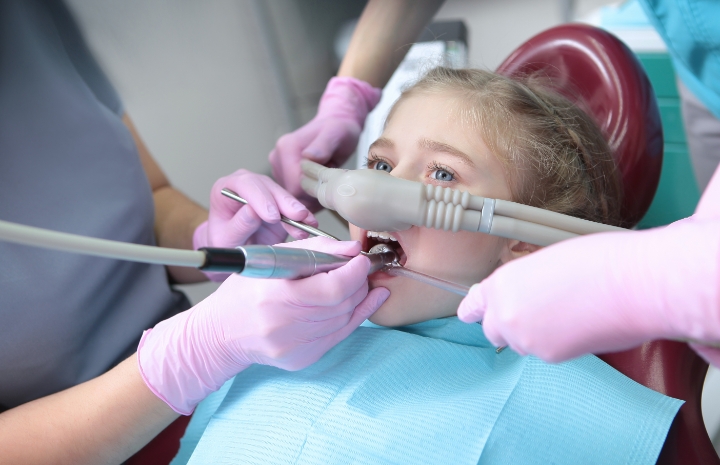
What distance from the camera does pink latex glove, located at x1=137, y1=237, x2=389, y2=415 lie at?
0.81m

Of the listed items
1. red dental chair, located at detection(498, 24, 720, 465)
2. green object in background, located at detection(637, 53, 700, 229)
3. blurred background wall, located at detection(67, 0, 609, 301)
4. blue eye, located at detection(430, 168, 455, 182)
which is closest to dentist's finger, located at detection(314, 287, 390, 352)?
blue eye, located at detection(430, 168, 455, 182)

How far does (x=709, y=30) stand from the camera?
1.09 meters

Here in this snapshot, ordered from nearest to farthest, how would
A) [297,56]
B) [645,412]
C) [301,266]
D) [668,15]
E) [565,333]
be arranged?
1. [565,333]
2. [301,266]
3. [645,412]
4. [668,15]
5. [297,56]

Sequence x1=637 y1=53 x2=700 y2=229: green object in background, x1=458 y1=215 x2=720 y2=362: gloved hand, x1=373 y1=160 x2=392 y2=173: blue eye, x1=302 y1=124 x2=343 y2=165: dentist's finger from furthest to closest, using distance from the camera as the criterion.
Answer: x1=637 y1=53 x2=700 y2=229: green object in background → x1=302 y1=124 x2=343 y2=165: dentist's finger → x1=373 y1=160 x2=392 y2=173: blue eye → x1=458 y1=215 x2=720 y2=362: gloved hand

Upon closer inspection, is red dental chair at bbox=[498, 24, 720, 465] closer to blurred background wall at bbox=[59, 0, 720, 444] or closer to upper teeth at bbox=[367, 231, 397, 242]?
blurred background wall at bbox=[59, 0, 720, 444]

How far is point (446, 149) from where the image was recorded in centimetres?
94

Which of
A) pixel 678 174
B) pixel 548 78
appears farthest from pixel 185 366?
pixel 678 174

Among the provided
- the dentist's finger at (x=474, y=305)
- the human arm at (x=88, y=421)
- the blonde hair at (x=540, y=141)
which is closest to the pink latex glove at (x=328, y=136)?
the blonde hair at (x=540, y=141)

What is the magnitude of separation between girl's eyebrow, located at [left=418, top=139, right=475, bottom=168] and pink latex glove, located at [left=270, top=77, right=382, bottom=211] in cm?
40

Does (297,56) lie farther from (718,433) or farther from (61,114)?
(718,433)

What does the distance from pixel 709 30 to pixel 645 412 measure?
2.67 ft

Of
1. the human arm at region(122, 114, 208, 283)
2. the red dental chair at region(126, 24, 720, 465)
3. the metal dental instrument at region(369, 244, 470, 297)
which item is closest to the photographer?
the metal dental instrument at region(369, 244, 470, 297)

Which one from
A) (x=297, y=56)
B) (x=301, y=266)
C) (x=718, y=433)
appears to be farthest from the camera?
(x=297, y=56)

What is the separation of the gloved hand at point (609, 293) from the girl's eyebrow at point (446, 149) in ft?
1.17
